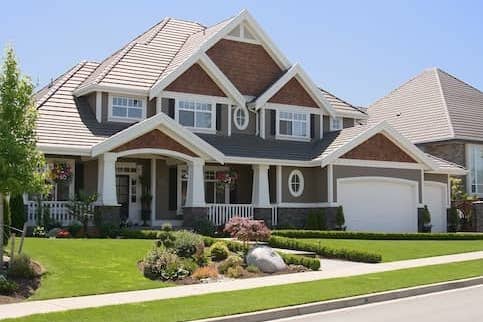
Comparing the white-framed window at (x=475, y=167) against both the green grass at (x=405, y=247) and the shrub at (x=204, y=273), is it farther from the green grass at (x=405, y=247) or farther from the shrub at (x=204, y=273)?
the shrub at (x=204, y=273)

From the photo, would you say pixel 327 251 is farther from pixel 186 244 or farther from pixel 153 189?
pixel 153 189

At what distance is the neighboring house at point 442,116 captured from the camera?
4122cm

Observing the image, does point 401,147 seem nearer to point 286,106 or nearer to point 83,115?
point 286,106

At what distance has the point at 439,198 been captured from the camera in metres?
37.7

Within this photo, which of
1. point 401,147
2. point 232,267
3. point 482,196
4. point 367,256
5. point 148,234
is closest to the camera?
point 232,267

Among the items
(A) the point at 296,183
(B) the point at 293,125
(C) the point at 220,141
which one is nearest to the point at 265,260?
(C) the point at 220,141

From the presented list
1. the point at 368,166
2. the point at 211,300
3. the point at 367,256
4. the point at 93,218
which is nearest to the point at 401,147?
the point at 368,166

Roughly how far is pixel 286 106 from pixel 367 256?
46.5 feet

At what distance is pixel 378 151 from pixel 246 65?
25.4 ft

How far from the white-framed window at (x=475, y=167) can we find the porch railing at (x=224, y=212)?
1713cm

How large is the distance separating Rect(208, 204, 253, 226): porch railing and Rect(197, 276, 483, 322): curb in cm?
1400

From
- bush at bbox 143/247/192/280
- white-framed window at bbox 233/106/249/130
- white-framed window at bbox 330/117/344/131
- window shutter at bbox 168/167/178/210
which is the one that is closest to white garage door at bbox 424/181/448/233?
white-framed window at bbox 330/117/344/131

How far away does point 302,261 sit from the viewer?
19719 millimetres

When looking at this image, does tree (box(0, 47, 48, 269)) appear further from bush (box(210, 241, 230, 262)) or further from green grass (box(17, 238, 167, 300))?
bush (box(210, 241, 230, 262))
